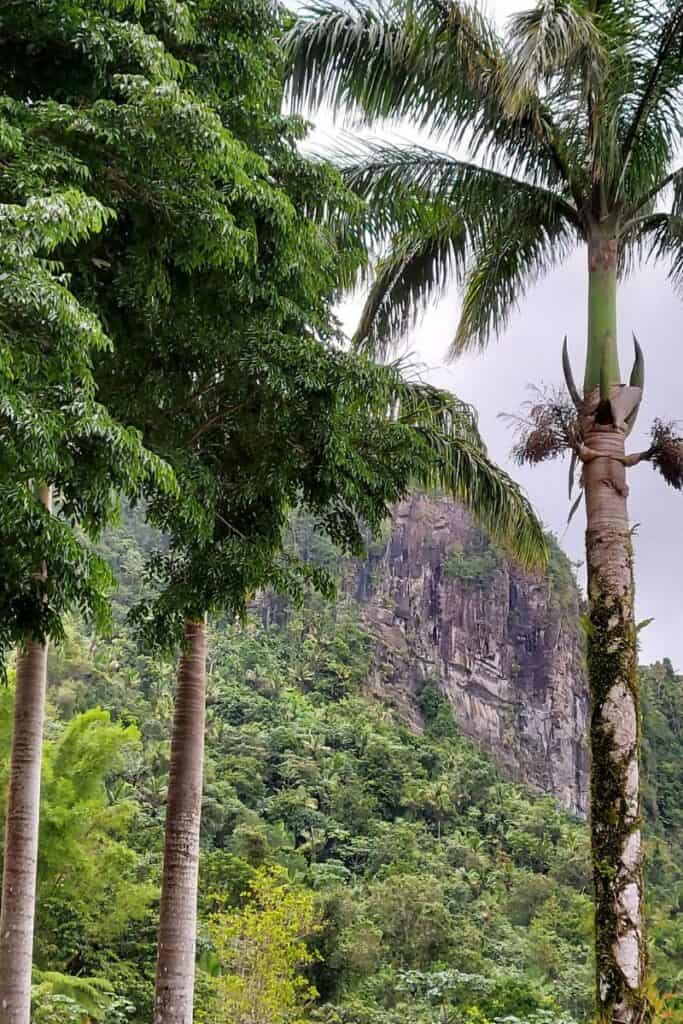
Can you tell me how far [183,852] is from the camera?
679cm

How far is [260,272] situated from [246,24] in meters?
1.13

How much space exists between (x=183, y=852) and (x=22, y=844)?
3.69 feet

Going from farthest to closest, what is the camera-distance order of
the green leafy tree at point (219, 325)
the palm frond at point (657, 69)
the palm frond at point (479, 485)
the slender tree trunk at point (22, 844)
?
the palm frond at point (479, 485), the slender tree trunk at point (22, 844), the palm frond at point (657, 69), the green leafy tree at point (219, 325)

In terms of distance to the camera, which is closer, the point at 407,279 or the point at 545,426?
the point at 545,426

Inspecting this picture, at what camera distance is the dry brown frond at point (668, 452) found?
6.05 m

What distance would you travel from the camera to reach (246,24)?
5246 mm

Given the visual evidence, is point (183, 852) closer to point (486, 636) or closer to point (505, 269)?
point (505, 269)

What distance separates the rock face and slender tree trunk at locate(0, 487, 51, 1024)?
49.6m

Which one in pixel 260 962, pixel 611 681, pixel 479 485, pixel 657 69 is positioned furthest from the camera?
pixel 260 962

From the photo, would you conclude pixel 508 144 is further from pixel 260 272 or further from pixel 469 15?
pixel 260 272

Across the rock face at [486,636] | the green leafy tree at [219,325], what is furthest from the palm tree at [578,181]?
the rock face at [486,636]

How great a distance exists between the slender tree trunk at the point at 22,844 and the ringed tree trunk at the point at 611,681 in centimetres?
333

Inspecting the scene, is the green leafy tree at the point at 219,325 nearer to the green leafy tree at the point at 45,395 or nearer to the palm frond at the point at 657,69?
the green leafy tree at the point at 45,395

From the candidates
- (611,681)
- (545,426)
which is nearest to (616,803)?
(611,681)
